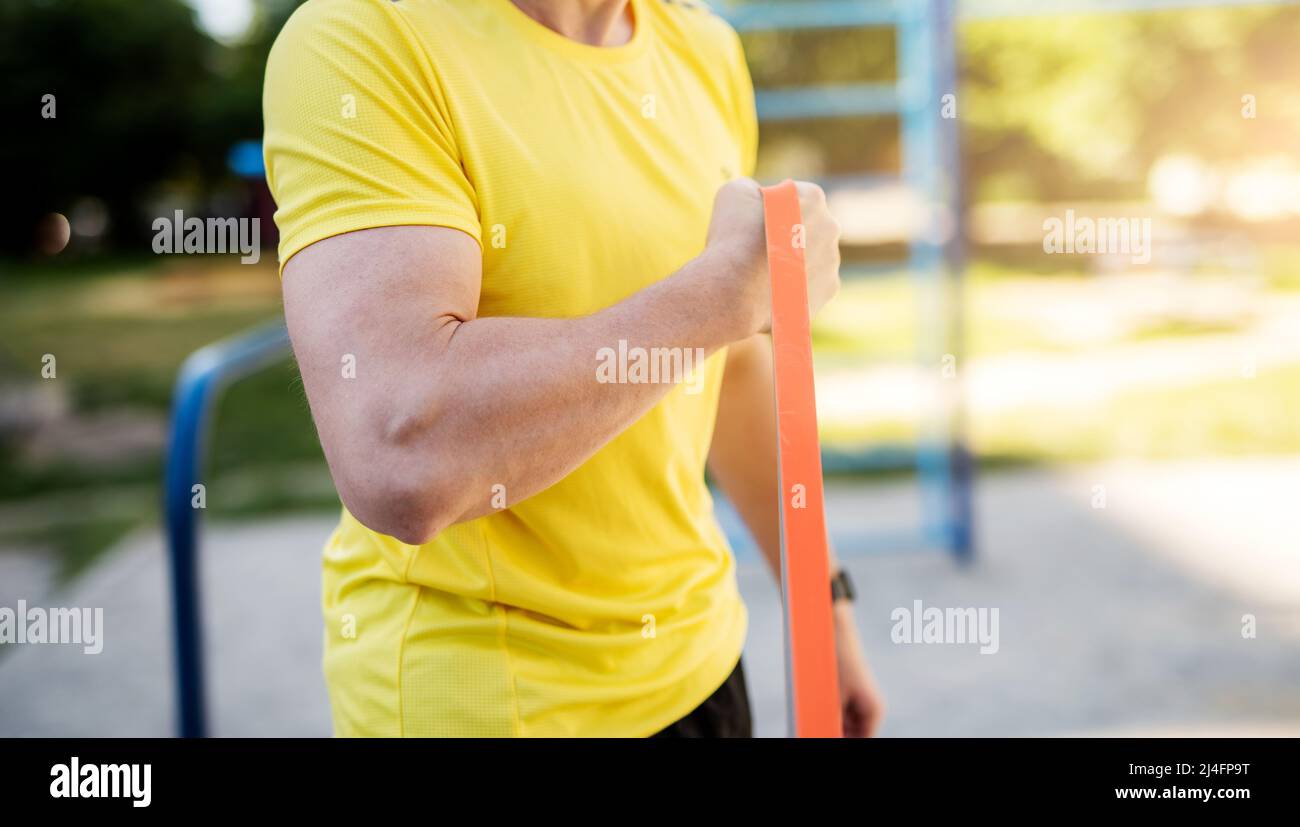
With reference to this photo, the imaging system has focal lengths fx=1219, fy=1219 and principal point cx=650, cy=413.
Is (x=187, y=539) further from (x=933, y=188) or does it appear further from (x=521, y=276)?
(x=933, y=188)

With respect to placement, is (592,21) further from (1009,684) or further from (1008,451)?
(1008,451)

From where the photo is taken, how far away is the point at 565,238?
1.03 m

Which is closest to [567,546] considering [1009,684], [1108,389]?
[1009,684]

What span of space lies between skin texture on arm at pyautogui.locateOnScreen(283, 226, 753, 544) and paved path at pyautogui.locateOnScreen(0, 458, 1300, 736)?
2382mm

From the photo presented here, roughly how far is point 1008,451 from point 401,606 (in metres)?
5.56

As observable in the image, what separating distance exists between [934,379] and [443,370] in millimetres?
4029

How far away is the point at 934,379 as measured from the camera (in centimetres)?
472

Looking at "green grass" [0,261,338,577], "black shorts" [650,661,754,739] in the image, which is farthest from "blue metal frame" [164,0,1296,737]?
"black shorts" [650,661,754,739]

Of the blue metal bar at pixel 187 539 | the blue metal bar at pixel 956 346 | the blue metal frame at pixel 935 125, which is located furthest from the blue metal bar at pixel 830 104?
the blue metal bar at pixel 187 539

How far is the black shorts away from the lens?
3.86 feet

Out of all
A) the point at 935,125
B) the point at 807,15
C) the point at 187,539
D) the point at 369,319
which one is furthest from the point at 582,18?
the point at 807,15

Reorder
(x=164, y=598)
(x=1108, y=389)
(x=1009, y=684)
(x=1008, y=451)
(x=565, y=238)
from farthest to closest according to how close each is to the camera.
→ (x=1108, y=389) < (x=1008, y=451) < (x=164, y=598) < (x=1009, y=684) < (x=565, y=238)

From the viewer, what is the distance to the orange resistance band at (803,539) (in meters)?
0.85
